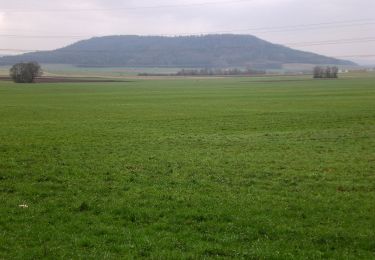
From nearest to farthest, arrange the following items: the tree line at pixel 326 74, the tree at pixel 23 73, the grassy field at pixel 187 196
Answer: the grassy field at pixel 187 196 < the tree at pixel 23 73 < the tree line at pixel 326 74

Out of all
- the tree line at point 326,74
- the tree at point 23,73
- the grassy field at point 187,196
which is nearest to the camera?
the grassy field at point 187,196

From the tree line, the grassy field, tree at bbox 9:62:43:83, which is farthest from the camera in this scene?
the tree line

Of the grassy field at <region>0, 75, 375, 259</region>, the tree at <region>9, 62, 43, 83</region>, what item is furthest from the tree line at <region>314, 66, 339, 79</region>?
the grassy field at <region>0, 75, 375, 259</region>

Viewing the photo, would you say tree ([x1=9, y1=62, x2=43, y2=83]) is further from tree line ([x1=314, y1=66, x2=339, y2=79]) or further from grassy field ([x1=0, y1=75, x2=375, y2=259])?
grassy field ([x1=0, y1=75, x2=375, y2=259])

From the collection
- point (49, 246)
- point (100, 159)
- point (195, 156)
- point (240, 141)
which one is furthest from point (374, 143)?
point (49, 246)

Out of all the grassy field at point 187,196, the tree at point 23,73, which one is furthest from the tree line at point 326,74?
the grassy field at point 187,196

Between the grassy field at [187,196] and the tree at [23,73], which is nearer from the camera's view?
the grassy field at [187,196]

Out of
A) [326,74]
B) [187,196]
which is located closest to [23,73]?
[326,74]

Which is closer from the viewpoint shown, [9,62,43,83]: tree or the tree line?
[9,62,43,83]: tree

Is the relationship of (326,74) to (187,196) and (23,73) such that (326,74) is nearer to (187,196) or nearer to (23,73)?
(23,73)

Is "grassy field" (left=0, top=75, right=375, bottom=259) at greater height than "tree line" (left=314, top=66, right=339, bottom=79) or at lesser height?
lesser

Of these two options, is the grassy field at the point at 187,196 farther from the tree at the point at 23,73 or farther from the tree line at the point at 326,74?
the tree line at the point at 326,74

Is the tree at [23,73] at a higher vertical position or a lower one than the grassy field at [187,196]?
Result: higher

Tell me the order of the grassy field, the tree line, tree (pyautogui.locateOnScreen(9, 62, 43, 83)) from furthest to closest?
1. the tree line
2. tree (pyautogui.locateOnScreen(9, 62, 43, 83))
3. the grassy field
